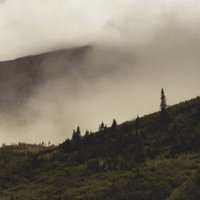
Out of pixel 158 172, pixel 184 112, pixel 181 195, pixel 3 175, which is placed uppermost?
pixel 184 112

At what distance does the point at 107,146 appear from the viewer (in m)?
179

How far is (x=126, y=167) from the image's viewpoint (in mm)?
146000

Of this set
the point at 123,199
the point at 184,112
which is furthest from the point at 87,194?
the point at 184,112

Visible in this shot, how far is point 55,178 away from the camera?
527 ft

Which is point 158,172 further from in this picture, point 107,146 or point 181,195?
point 107,146

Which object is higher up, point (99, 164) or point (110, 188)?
point (99, 164)

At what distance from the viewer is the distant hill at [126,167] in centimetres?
11875

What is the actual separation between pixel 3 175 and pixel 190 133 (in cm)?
7262

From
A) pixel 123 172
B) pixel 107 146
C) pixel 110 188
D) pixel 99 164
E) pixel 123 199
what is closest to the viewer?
pixel 123 199

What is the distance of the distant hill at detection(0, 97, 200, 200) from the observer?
118750mm

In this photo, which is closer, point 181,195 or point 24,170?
point 181,195

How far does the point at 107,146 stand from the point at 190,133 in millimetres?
30044

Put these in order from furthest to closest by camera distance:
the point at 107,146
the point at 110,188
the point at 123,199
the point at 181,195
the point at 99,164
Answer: the point at 107,146
the point at 99,164
the point at 110,188
the point at 123,199
the point at 181,195

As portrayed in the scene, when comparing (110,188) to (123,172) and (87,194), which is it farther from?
(123,172)
